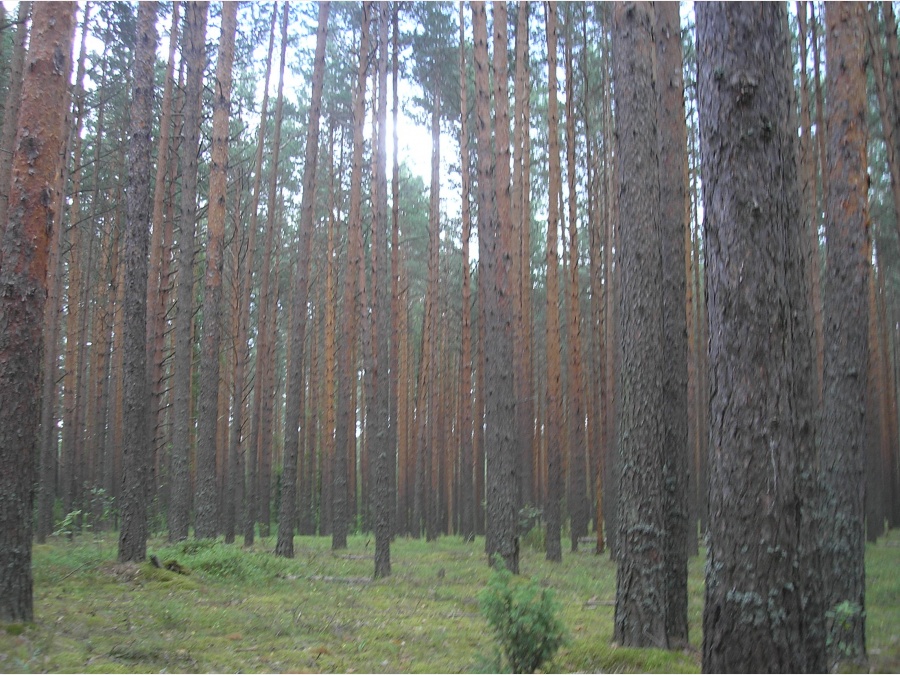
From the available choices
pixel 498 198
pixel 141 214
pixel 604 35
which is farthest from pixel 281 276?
pixel 141 214

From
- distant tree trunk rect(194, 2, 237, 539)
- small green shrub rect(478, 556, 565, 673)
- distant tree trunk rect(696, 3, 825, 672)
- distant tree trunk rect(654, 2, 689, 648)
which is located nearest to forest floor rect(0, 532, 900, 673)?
small green shrub rect(478, 556, 565, 673)

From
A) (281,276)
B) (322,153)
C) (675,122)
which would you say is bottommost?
(675,122)

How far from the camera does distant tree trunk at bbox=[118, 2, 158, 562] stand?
934 centimetres

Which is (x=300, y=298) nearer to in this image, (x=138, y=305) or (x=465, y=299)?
(x=138, y=305)

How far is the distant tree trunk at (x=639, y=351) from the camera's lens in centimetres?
614

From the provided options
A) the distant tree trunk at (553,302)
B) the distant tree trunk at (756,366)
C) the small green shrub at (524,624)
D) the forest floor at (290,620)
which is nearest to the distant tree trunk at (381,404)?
the forest floor at (290,620)

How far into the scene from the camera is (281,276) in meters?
29.9

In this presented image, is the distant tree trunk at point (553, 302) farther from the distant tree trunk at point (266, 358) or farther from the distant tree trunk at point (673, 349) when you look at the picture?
the distant tree trunk at point (673, 349)

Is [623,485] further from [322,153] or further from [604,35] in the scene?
[322,153]

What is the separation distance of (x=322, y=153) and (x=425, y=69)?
571cm

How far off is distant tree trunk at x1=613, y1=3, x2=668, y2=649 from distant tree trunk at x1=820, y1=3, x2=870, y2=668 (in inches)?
70.3

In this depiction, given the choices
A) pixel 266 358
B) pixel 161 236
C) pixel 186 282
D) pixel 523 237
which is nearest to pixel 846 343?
pixel 523 237

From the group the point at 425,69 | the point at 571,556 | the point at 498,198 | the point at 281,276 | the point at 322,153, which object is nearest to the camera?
the point at 498,198

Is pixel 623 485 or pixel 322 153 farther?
pixel 322 153
